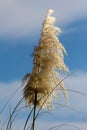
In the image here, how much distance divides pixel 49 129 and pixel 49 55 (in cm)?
203

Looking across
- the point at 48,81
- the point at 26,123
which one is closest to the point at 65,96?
the point at 48,81

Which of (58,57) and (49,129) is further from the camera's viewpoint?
(58,57)

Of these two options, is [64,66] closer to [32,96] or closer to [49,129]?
[32,96]

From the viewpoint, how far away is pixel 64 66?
11.5m

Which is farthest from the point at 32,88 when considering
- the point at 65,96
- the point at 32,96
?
the point at 65,96

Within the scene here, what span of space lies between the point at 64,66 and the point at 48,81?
575mm

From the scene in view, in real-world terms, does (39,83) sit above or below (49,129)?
above

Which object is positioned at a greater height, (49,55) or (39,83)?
(49,55)

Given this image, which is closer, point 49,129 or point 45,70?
point 49,129

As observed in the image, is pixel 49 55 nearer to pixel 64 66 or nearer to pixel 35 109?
pixel 64 66

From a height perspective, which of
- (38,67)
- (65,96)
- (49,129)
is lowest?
(49,129)

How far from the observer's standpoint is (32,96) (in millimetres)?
11523

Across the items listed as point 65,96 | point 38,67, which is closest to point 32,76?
point 38,67

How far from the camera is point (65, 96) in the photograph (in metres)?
11.1
